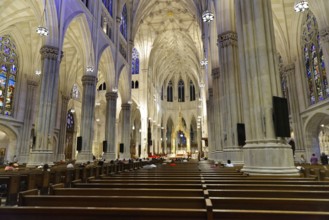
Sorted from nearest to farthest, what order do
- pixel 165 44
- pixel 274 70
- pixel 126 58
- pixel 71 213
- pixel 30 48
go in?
pixel 71 213
pixel 274 70
pixel 30 48
pixel 126 58
pixel 165 44

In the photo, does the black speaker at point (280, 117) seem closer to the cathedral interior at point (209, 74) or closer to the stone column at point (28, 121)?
the cathedral interior at point (209, 74)

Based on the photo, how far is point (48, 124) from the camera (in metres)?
12.8

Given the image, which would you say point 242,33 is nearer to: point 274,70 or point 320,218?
point 274,70

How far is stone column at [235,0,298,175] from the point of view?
6117mm

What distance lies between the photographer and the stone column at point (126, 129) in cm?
2614

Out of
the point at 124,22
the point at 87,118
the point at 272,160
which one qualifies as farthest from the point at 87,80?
the point at 272,160

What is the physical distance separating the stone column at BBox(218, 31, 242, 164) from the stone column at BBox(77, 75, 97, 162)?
36.4 feet

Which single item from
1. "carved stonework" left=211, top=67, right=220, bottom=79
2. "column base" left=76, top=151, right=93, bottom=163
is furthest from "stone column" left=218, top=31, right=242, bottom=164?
"column base" left=76, top=151, right=93, bottom=163

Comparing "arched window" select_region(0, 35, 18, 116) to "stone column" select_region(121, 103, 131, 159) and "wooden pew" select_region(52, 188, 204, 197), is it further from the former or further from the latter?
"wooden pew" select_region(52, 188, 204, 197)

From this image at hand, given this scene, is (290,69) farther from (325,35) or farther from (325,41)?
(325,35)

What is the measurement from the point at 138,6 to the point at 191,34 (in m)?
12.9

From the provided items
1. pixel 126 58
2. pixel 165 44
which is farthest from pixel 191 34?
pixel 126 58

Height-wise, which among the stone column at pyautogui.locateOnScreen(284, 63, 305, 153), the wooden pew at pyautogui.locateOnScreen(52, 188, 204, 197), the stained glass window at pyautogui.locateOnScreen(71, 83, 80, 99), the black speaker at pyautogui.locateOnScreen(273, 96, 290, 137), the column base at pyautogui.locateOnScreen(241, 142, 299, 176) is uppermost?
the stained glass window at pyautogui.locateOnScreen(71, 83, 80, 99)

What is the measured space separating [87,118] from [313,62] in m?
19.1
